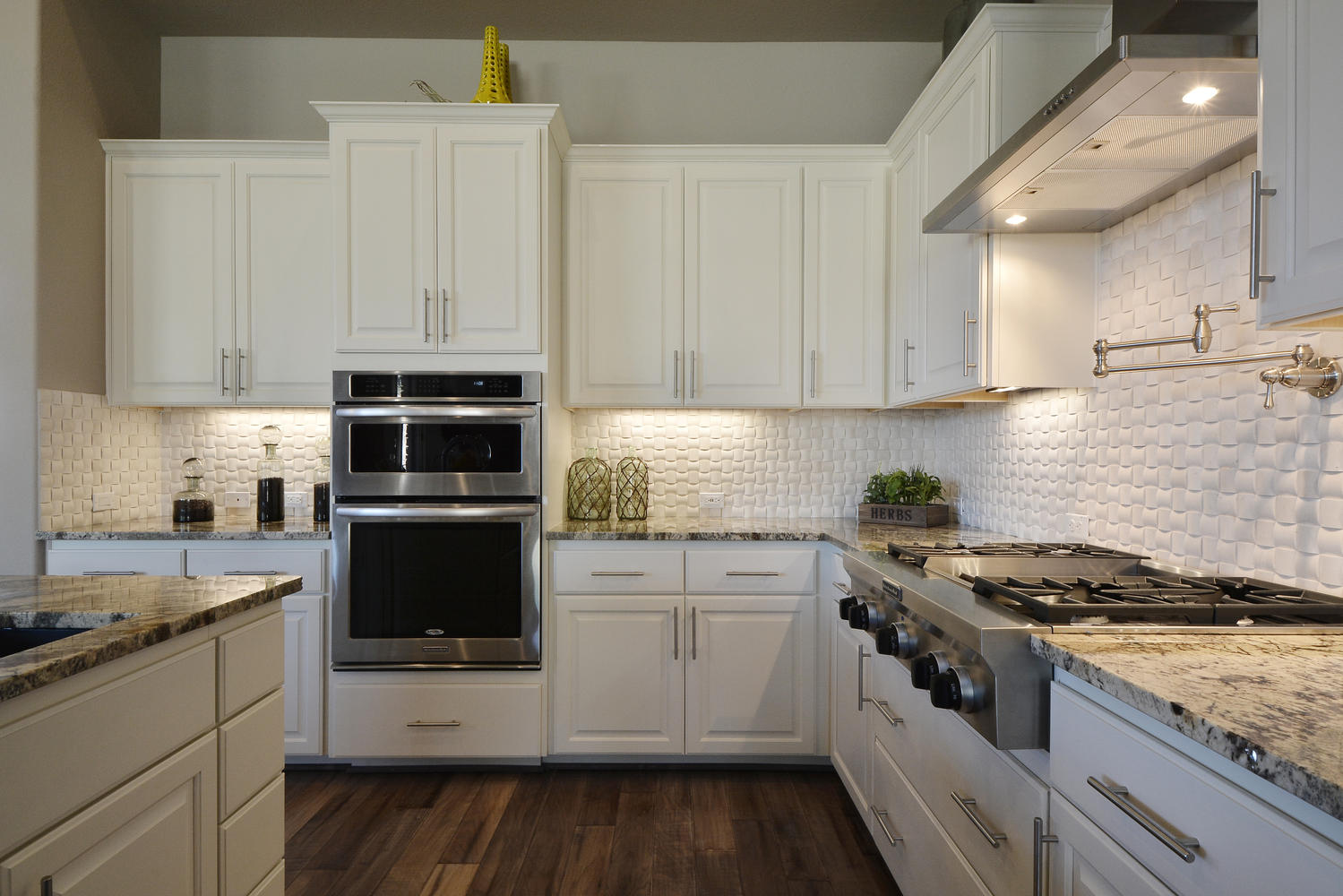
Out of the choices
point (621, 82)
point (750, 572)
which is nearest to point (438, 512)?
point (750, 572)

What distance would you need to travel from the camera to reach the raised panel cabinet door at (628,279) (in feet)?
10.3

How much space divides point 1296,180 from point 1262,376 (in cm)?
58

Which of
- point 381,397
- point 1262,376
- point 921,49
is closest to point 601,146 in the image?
point 381,397

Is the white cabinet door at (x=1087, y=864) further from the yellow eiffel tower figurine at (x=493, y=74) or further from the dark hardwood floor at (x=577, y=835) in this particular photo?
the yellow eiffel tower figurine at (x=493, y=74)

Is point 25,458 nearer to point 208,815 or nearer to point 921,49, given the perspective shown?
point 208,815

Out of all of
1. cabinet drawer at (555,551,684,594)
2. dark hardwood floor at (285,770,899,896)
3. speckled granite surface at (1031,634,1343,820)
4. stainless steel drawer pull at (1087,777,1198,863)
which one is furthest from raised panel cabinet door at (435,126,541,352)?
stainless steel drawer pull at (1087,777,1198,863)

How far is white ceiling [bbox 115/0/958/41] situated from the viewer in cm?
319

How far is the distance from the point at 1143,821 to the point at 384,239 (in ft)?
9.22

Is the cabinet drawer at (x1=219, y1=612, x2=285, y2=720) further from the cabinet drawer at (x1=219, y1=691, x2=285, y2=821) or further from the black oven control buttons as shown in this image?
the black oven control buttons

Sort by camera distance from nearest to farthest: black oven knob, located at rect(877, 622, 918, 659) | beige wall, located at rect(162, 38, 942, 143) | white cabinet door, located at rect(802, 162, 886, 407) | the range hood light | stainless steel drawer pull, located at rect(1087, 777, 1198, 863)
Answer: stainless steel drawer pull, located at rect(1087, 777, 1198, 863) → the range hood light → black oven knob, located at rect(877, 622, 918, 659) → white cabinet door, located at rect(802, 162, 886, 407) → beige wall, located at rect(162, 38, 942, 143)

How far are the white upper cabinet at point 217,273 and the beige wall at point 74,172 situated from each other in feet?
0.24

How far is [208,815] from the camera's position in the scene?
1.38 meters

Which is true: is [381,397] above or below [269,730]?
above

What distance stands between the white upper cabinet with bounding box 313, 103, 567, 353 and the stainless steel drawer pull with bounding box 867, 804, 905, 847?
6.15ft
